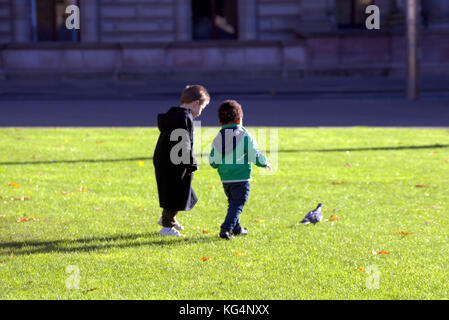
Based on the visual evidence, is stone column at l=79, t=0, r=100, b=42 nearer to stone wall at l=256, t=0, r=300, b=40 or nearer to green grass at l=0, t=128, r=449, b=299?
stone wall at l=256, t=0, r=300, b=40

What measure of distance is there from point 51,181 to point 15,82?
1810 centimetres

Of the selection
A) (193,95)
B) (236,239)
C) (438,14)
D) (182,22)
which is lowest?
(236,239)

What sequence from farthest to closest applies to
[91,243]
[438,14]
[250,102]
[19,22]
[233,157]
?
[19,22] → [438,14] → [250,102] → [233,157] → [91,243]

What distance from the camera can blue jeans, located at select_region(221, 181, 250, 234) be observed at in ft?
22.2

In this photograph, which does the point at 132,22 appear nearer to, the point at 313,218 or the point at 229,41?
the point at 229,41

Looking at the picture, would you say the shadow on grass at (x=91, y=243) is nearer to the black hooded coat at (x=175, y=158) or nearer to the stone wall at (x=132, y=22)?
the black hooded coat at (x=175, y=158)

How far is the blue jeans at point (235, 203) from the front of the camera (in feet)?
22.2

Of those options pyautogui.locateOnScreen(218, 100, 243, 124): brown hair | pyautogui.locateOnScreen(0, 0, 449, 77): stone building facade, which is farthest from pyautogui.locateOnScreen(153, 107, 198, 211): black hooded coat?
pyautogui.locateOnScreen(0, 0, 449, 77): stone building facade

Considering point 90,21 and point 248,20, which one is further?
point 248,20

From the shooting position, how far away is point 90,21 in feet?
94.9

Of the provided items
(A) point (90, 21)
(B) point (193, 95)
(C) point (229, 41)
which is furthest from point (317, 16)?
(B) point (193, 95)

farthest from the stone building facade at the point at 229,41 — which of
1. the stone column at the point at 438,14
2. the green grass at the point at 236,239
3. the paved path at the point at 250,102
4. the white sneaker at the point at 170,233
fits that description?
the white sneaker at the point at 170,233

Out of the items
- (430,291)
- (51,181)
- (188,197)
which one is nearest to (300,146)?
(51,181)

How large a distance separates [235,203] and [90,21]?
23391 mm
